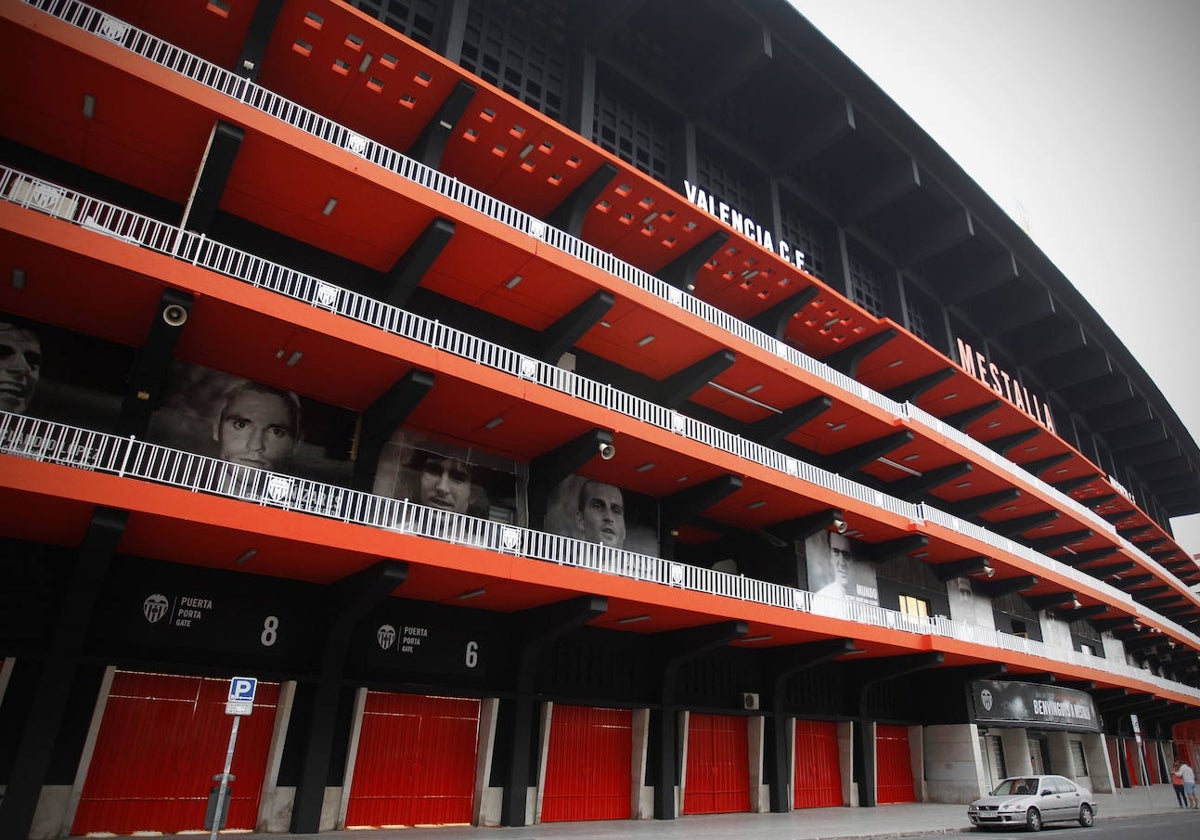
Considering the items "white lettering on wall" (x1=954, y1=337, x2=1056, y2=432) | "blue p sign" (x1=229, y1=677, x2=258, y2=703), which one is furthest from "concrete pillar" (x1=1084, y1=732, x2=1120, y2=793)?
"blue p sign" (x1=229, y1=677, x2=258, y2=703)

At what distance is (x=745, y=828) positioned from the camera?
1648cm

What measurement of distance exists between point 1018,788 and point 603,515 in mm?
13334

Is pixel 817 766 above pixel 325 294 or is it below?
below

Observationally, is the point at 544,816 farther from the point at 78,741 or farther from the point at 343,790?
the point at 78,741

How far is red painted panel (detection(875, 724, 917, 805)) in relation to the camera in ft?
83.1

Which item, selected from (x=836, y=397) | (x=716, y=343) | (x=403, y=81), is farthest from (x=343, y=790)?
(x=836, y=397)

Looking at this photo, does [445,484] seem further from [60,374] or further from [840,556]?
[840,556]

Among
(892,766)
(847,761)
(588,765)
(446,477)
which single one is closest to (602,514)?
(446,477)

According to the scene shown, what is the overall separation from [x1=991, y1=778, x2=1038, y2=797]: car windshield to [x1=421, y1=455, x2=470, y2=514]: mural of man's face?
53.3 ft

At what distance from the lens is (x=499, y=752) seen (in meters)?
16.0

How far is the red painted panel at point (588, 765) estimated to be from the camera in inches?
670

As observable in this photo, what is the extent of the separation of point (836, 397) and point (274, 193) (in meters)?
16.9

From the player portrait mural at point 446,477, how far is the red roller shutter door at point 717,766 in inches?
352

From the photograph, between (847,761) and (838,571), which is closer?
(847,761)
